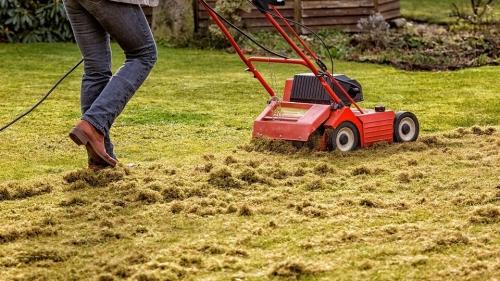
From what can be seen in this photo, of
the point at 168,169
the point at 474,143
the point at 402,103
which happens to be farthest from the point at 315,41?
the point at 168,169

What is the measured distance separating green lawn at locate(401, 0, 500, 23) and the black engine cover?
28.9ft

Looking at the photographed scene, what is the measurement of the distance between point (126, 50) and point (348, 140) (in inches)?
59.1

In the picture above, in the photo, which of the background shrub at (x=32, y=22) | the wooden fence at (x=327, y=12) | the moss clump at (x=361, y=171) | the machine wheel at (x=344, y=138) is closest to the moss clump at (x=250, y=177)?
the moss clump at (x=361, y=171)

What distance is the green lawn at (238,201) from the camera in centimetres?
364

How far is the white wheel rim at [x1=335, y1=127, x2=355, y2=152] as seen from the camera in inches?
230

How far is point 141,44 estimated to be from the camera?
5039 millimetres

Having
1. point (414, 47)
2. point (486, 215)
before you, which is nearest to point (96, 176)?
point (486, 215)

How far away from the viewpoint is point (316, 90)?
604 cm

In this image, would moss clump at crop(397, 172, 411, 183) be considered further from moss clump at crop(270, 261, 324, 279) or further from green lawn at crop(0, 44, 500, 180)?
moss clump at crop(270, 261, 324, 279)

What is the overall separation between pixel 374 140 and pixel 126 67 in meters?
1.67

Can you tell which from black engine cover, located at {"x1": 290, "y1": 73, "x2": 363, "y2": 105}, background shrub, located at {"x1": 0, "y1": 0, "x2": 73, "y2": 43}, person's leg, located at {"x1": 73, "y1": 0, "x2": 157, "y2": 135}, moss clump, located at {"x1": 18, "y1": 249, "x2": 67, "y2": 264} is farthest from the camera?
background shrub, located at {"x1": 0, "y1": 0, "x2": 73, "y2": 43}

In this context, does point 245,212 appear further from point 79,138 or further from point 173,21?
point 173,21

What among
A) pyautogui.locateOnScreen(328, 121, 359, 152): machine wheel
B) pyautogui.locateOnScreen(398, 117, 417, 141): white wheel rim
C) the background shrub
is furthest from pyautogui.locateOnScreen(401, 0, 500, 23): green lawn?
pyautogui.locateOnScreen(328, 121, 359, 152): machine wheel

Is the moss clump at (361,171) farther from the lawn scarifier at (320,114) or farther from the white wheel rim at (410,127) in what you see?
the white wheel rim at (410,127)
